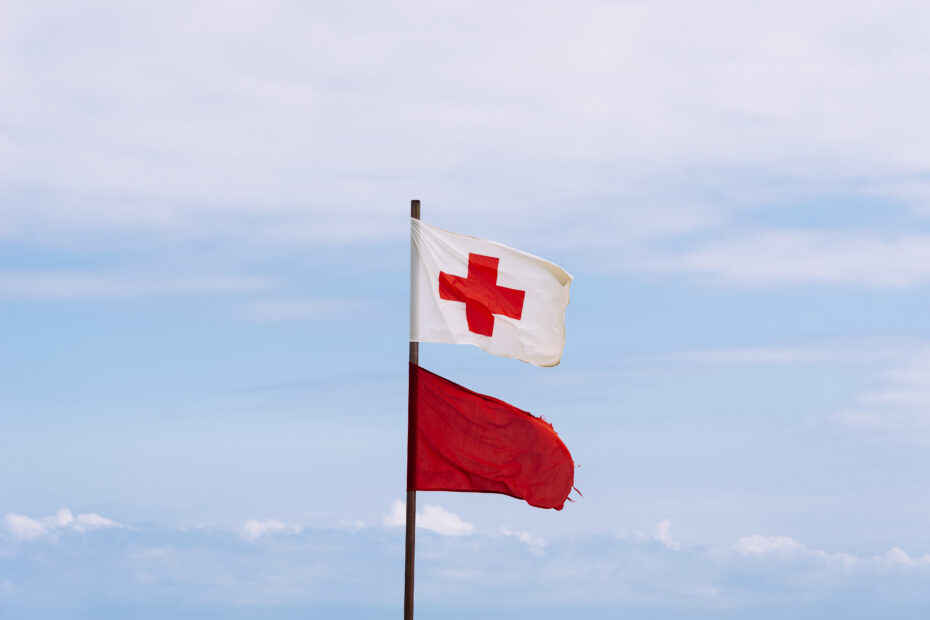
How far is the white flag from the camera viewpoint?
15.9 m

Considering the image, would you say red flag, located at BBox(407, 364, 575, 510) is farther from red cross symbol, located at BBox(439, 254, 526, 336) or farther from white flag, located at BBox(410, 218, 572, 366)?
red cross symbol, located at BBox(439, 254, 526, 336)

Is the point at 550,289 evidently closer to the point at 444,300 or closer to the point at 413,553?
the point at 444,300

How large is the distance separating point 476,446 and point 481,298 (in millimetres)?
2426

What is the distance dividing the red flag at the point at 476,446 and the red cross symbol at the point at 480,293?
3.73ft

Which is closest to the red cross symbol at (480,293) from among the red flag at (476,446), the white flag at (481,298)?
the white flag at (481,298)

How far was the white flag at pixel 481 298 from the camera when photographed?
15.9 m

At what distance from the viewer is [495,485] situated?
16094 millimetres

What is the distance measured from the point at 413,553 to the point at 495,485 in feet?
5.70

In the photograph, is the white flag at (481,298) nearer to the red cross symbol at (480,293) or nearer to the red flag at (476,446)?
the red cross symbol at (480,293)

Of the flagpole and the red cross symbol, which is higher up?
the red cross symbol

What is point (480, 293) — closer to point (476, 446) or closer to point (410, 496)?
point (476, 446)

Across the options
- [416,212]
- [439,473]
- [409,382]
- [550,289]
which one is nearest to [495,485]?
[439,473]

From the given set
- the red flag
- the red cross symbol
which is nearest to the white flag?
the red cross symbol

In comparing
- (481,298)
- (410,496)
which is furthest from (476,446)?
(481,298)
